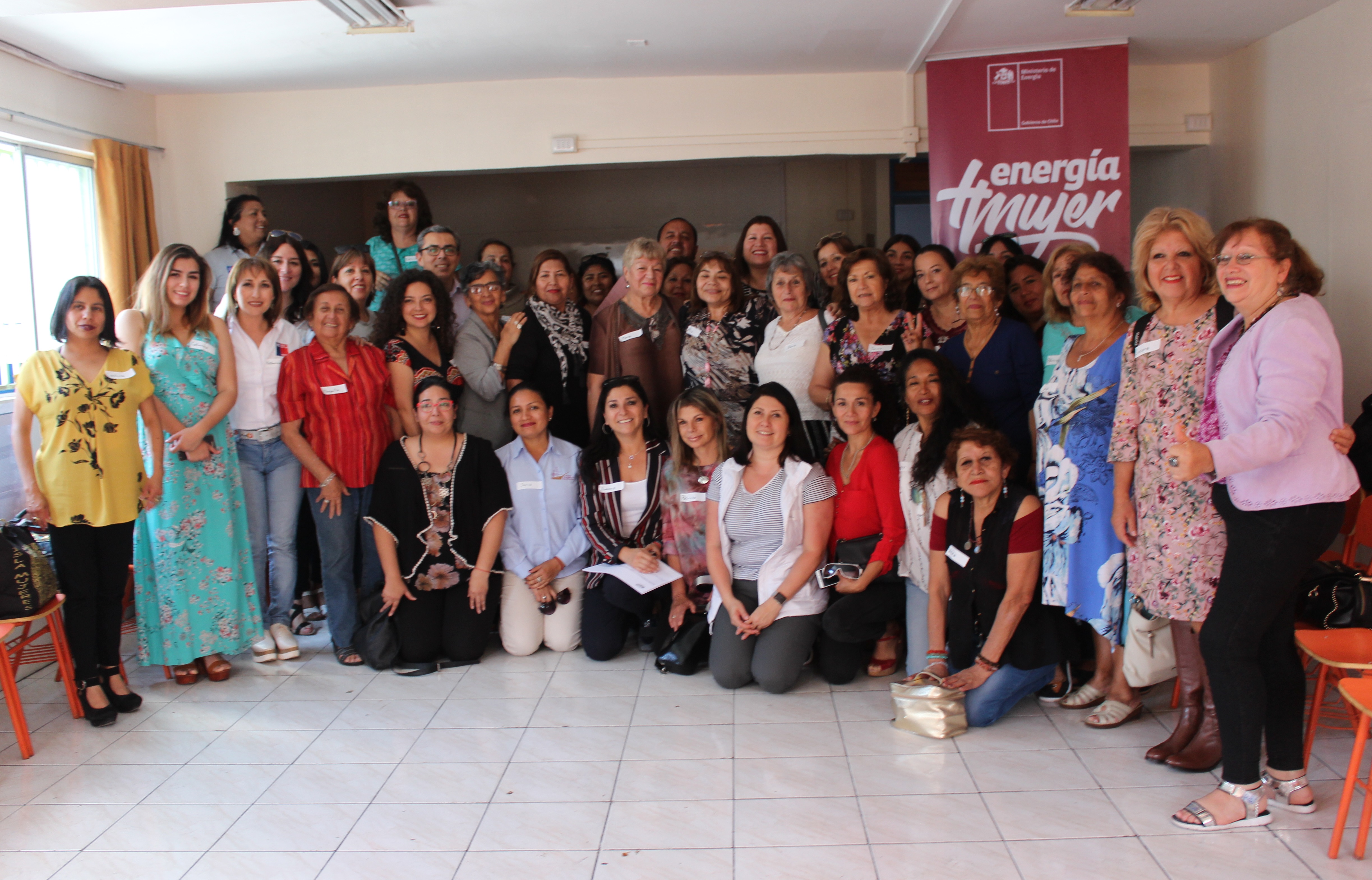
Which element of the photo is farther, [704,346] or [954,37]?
[954,37]

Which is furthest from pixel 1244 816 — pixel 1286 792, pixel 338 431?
pixel 338 431

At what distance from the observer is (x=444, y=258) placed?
183 inches

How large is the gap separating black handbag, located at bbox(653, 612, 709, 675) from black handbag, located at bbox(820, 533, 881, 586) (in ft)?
1.81

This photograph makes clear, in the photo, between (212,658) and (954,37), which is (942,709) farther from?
(954,37)

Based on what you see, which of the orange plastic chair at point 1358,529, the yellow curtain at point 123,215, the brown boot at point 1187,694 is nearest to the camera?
the brown boot at point 1187,694

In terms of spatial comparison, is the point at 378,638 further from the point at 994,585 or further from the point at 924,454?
the point at 994,585

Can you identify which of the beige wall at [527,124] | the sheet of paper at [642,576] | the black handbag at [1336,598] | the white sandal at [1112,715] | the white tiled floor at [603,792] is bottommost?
the white tiled floor at [603,792]

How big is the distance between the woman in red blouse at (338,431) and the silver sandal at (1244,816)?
3.07 meters

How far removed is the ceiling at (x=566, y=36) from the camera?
4230 millimetres

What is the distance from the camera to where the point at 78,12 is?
393 cm

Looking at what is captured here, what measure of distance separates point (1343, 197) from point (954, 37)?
198 centimetres

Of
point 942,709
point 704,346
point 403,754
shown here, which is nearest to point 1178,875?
point 942,709

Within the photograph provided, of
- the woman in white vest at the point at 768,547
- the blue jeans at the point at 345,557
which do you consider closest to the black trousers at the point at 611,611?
the woman in white vest at the point at 768,547

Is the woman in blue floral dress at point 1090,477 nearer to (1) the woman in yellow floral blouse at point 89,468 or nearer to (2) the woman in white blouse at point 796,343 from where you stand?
(2) the woman in white blouse at point 796,343
